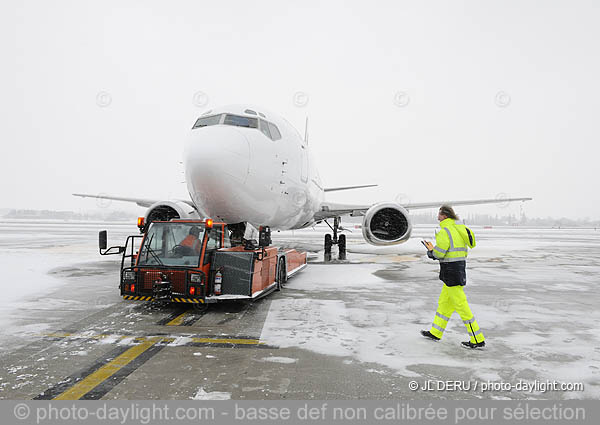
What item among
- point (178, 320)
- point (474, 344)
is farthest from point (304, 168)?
point (474, 344)

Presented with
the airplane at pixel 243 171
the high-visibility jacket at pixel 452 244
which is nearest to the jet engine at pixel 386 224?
the airplane at pixel 243 171

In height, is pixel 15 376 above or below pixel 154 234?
below

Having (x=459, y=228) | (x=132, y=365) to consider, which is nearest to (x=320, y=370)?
(x=132, y=365)

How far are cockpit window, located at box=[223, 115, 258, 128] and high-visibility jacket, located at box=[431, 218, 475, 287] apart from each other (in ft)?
15.9

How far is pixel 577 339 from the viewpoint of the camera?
5.36m

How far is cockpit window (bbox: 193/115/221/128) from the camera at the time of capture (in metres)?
8.50

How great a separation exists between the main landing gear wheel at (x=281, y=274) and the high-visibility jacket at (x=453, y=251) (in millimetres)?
4144

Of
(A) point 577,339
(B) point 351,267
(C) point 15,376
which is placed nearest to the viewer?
(C) point 15,376

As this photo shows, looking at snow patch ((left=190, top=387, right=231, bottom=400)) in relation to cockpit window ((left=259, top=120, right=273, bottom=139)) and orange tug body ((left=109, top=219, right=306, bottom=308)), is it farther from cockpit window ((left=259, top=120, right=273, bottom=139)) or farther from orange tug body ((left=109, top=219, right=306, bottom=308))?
cockpit window ((left=259, top=120, right=273, bottom=139))

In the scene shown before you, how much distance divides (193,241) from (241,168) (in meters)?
1.69

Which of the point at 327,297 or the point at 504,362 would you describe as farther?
the point at 327,297

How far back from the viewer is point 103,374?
3.89m

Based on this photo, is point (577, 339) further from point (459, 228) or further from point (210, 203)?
point (210, 203)

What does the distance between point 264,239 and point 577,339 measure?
5.08 metres
